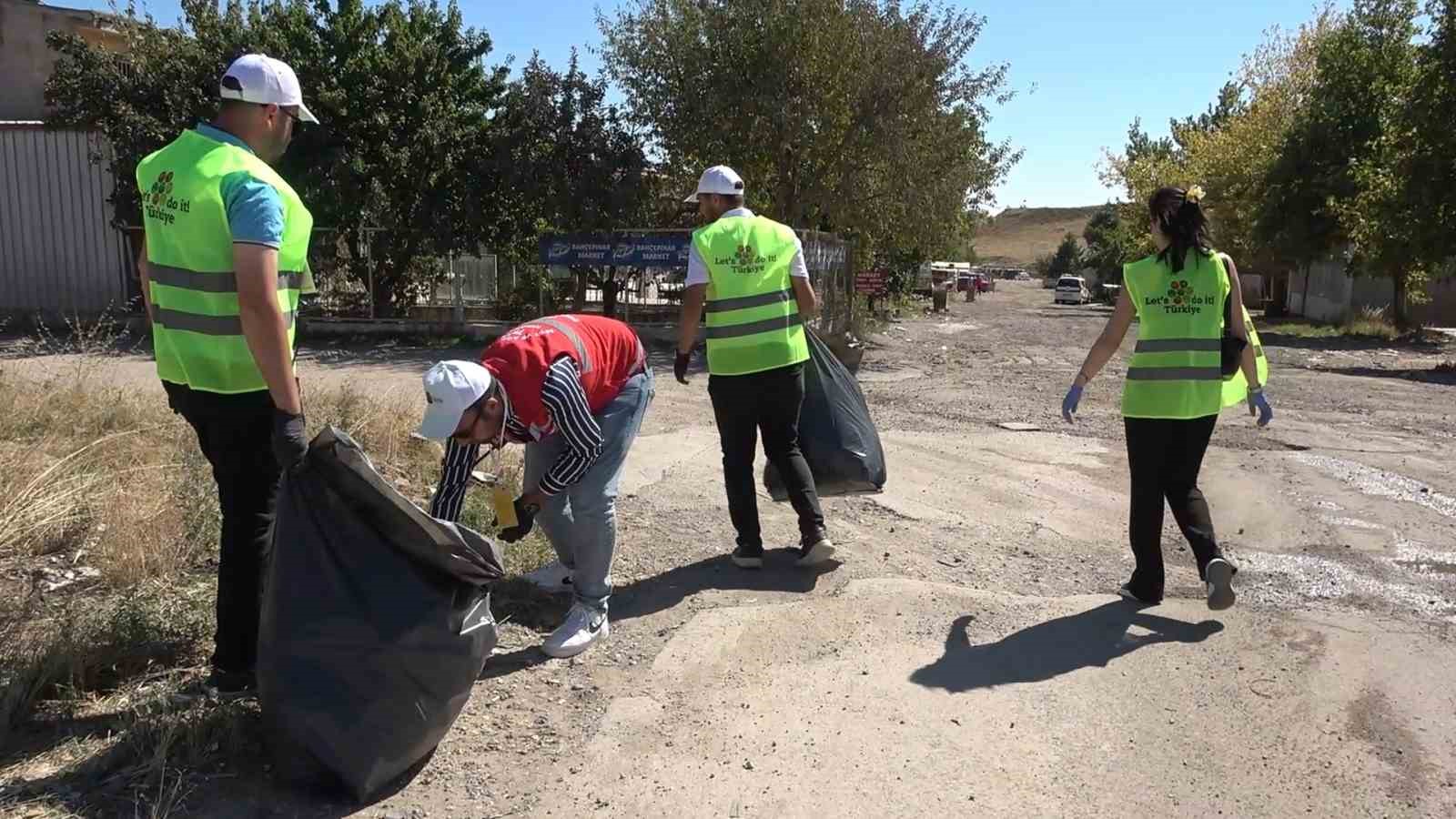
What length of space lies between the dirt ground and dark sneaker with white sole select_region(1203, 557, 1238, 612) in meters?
0.12

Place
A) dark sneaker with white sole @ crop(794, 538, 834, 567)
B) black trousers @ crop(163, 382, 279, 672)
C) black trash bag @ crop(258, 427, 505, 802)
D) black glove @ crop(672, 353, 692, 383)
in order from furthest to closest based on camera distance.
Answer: black glove @ crop(672, 353, 692, 383) → dark sneaker with white sole @ crop(794, 538, 834, 567) → black trousers @ crop(163, 382, 279, 672) → black trash bag @ crop(258, 427, 505, 802)

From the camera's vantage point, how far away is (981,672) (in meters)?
3.80

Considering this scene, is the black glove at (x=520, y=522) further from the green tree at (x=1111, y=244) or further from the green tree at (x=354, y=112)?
the green tree at (x=1111, y=244)

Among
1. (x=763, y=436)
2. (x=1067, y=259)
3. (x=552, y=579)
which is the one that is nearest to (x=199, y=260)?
(x=552, y=579)

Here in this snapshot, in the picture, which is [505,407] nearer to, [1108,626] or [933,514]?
[1108,626]

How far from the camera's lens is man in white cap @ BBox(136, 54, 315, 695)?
2.97 meters

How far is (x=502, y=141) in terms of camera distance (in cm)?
1594

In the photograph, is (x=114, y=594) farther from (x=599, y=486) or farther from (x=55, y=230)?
(x=55, y=230)

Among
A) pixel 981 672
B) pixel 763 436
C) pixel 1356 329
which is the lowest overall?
pixel 981 672

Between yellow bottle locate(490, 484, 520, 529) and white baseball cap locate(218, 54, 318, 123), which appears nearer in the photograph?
white baseball cap locate(218, 54, 318, 123)

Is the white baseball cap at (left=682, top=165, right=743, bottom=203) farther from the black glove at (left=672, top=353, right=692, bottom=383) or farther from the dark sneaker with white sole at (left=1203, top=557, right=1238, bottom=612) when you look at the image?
the dark sneaker with white sole at (left=1203, top=557, right=1238, bottom=612)

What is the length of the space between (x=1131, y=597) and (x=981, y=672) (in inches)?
43.8

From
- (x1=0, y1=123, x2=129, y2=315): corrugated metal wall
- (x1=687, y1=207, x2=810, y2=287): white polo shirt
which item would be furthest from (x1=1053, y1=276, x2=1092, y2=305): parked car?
(x1=687, y1=207, x2=810, y2=287): white polo shirt

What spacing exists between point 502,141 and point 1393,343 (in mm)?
18356
